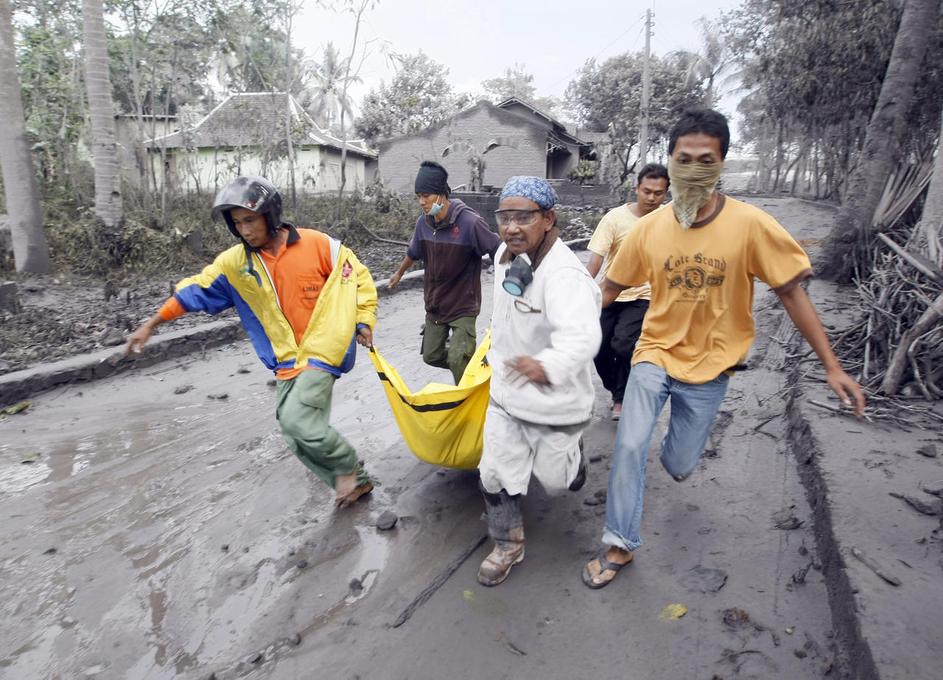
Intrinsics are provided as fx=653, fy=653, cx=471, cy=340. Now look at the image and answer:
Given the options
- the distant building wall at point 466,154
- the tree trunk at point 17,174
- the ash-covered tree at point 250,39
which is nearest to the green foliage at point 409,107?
the distant building wall at point 466,154

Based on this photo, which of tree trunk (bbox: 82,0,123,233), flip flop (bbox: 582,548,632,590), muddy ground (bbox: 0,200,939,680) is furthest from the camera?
tree trunk (bbox: 82,0,123,233)

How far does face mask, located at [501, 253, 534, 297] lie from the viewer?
2.62 m

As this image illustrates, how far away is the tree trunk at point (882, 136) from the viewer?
7.43 metres

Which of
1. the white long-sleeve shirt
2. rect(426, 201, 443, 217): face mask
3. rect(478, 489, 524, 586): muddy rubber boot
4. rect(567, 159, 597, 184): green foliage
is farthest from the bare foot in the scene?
rect(567, 159, 597, 184): green foliage

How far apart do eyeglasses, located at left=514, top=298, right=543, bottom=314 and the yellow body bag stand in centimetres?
63

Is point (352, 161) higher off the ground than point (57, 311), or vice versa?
point (352, 161)

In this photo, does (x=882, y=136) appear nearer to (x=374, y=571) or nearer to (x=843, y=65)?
(x=374, y=571)

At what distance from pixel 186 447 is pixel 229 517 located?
44.3 inches

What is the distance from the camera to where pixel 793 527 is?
3164 millimetres

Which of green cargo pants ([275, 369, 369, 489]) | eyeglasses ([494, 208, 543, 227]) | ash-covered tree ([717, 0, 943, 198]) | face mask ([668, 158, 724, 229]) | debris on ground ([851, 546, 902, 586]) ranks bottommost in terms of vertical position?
debris on ground ([851, 546, 902, 586])

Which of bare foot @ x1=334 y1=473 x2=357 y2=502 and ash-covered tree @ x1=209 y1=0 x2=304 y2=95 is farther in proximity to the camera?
ash-covered tree @ x1=209 y1=0 x2=304 y2=95

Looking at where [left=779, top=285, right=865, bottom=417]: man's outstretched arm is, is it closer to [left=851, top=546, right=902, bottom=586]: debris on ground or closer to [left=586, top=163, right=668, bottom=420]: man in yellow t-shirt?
[left=851, top=546, right=902, bottom=586]: debris on ground

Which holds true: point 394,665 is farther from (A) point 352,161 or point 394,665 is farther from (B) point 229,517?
(A) point 352,161

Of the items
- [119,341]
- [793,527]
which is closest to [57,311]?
[119,341]
